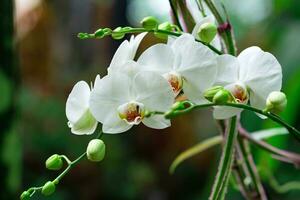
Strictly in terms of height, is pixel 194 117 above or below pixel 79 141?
below

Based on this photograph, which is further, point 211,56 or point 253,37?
point 253,37

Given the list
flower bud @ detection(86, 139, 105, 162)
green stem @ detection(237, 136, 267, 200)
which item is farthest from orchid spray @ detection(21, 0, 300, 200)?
green stem @ detection(237, 136, 267, 200)

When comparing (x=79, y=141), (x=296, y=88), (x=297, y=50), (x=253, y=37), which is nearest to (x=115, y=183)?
(x=79, y=141)

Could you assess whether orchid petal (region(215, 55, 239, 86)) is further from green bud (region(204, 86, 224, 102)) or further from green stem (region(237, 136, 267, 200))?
green stem (region(237, 136, 267, 200))

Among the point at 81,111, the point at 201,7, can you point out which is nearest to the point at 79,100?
the point at 81,111

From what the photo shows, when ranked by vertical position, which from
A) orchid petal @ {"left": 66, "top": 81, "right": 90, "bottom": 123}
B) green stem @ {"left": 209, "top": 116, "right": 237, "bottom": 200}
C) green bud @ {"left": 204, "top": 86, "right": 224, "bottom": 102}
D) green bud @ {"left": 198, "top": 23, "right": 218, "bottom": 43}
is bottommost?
green stem @ {"left": 209, "top": 116, "right": 237, "bottom": 200}

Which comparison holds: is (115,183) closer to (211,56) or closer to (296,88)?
(296,88)

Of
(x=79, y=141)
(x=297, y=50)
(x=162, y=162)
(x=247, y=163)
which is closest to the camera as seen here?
(x=247, y=163)
